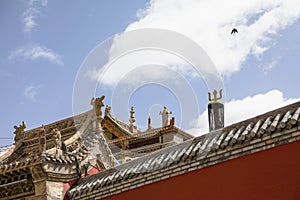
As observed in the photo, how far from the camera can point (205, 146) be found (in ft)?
27.4

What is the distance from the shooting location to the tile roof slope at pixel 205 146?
7.39 meters

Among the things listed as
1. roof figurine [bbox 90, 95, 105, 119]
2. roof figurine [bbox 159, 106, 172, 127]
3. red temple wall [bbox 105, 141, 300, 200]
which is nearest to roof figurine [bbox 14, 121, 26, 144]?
roof figurine [bbox 90, 95, 105, 119]

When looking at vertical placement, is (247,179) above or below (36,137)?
below

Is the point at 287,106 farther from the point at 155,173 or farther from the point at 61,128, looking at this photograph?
the point at 61,128

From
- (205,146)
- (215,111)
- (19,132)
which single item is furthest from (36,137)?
(205,146)

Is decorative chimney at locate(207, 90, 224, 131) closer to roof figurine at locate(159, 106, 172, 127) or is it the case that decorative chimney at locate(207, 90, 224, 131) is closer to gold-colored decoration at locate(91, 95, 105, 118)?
gold-colored decoration at locate(91, 95, 105, 118)

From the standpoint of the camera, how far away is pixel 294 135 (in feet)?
23.0

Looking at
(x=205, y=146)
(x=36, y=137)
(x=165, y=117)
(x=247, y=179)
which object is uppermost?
(x=165, y=117)

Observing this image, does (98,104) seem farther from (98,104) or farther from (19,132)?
(19,132)

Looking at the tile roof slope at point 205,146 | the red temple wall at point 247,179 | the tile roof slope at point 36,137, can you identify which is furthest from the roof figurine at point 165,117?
the red temple wall at point 247,179

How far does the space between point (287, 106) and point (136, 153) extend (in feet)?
44.6

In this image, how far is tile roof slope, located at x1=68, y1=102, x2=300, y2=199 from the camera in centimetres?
739

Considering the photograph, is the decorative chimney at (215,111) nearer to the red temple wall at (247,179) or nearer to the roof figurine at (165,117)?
the red temple wall at (247,179)

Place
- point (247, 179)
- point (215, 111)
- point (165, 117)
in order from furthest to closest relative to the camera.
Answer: point (165, 117), point (215, 111), point (247, 179)
